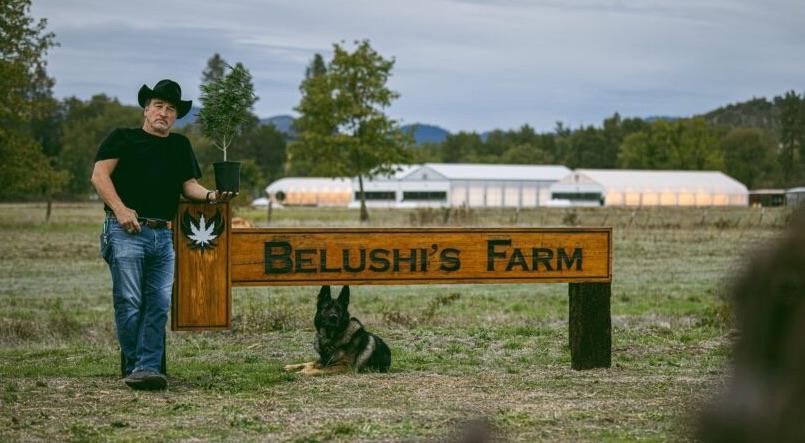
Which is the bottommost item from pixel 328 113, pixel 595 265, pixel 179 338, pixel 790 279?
pixel 179 338

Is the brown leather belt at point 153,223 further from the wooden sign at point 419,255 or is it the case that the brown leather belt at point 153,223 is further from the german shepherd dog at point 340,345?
the german shepherd dog at point 340,345

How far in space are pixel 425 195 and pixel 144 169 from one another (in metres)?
91.5

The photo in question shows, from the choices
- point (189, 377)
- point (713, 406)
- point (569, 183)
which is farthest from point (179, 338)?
point (569, 183)

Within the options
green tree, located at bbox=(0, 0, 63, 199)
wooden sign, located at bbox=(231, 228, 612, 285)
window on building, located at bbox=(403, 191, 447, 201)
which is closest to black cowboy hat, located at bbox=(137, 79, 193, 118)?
wooden sign, located at bbox=(231, 228, 612, 285)

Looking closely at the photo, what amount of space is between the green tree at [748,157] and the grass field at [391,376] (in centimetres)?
13216

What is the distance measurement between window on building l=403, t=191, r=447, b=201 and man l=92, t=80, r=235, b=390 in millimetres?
90437

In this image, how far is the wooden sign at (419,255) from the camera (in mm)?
8164

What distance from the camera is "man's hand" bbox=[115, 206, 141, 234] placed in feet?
23.6

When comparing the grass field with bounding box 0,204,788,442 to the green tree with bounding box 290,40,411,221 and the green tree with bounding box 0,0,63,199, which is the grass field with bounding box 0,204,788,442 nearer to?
the green tree with bounding box 0,0,63,199

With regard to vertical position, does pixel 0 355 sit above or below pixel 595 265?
below

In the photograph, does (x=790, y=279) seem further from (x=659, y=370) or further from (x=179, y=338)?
(x=179, y=338)

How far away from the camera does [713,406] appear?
1.38m

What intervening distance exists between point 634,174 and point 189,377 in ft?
333

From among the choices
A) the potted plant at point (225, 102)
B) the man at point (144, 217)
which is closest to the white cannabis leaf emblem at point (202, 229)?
the man at point (144, 217)
